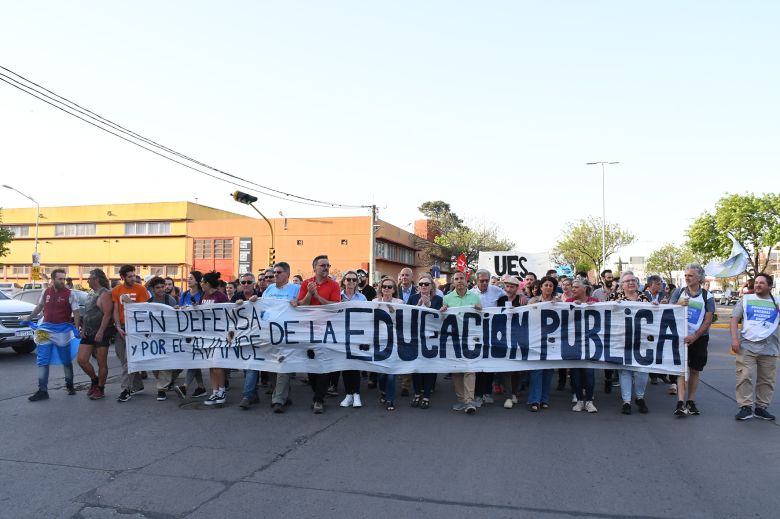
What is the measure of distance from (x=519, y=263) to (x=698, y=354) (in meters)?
11.1

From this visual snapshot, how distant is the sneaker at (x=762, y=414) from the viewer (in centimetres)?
731

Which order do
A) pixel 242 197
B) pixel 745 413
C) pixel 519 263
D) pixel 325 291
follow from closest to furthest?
1. pixel 745 413
2. pixel 325 291
3. pixel 519 263
4. pixel 242 197

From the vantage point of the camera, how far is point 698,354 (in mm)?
7801

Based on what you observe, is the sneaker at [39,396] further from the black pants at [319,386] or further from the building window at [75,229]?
the building window at [75,229]

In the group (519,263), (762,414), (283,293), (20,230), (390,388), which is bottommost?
(762,414)

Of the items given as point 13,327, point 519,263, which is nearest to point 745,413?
point 519,263

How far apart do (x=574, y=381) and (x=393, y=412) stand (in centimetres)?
257

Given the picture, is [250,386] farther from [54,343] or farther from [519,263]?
[519,263]

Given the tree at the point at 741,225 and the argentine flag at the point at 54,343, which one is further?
the tree at the point at 741,225

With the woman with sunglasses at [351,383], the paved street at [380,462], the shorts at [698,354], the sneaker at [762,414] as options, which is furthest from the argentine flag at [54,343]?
the sneaker at [762,414]

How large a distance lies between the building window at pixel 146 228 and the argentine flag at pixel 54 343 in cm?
5305

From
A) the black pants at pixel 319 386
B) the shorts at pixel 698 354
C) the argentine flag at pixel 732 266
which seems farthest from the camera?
the argentine flag at pixel 732 266

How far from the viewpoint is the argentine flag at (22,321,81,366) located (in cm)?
877

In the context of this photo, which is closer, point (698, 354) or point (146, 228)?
point (698, 354)
